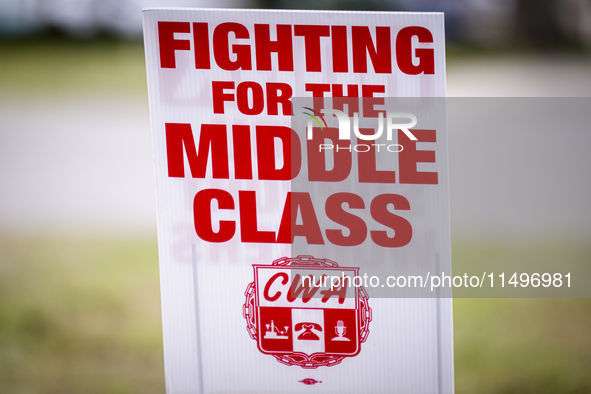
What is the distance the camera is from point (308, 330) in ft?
4.92

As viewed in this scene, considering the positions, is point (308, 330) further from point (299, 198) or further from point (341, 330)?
point (299, 198)

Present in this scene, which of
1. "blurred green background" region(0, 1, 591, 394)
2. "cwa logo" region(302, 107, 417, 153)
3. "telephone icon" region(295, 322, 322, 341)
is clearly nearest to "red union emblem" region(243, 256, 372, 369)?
"telephone icon" region(295, 322, 322, 341)

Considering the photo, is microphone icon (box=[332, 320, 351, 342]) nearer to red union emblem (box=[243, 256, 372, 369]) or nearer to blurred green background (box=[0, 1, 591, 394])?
red union emblem (box=[243, 256, 372, 369])

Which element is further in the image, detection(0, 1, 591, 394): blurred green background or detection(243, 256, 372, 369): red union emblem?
detection(0, 1, 591, 394): blurred green background

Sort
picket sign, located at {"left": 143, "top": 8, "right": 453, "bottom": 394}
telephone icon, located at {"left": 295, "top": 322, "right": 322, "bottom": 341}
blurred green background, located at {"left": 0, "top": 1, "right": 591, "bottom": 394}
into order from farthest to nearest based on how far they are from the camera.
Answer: blurred green background, located at {"left": 0, "top": 1, "right": 591, "bottom": 394}
telephone icon, located at {"left": 295, "top": 322, "right": 322, "bottom": 341}
picket sign, located at {"left": 143, "top": 8, "right": 453, "bottom": 394}

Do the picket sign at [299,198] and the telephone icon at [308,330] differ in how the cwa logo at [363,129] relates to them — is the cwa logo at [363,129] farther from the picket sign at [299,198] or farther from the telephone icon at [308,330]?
the telephone icon at [308,330]

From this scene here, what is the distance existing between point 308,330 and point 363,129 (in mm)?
646

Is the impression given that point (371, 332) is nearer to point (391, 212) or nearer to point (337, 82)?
point (391, 212)

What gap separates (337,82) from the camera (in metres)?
1.40

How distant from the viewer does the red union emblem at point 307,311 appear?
148 centimetres

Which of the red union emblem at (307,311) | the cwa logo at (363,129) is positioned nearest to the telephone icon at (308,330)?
the red union emblem at (307,311)

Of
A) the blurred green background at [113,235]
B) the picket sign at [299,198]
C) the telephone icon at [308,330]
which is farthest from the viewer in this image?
the blurred green background at [113,235]

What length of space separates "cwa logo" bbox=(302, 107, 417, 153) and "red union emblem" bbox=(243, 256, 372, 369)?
1.24 ft

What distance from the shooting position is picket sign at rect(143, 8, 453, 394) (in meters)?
1.39
